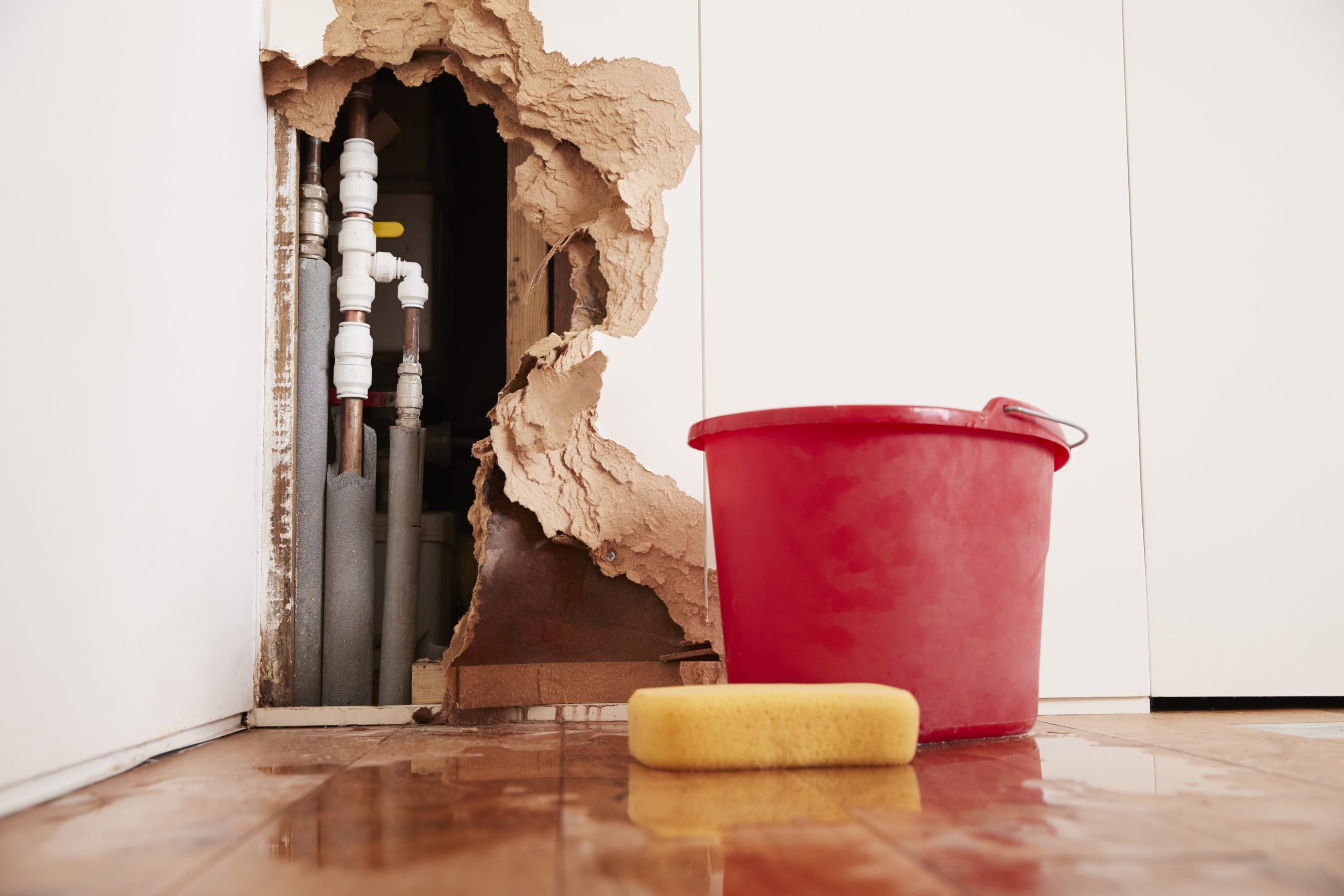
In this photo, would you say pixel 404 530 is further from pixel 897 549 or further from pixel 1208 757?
pixel 1208 757

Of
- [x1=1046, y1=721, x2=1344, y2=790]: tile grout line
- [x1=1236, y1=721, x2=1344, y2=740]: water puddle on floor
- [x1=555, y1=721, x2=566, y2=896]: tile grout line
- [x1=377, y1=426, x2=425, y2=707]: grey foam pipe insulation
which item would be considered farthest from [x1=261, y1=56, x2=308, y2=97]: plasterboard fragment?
[x1=1236, y1=721, x2=1344, y2=740]: water puddle on floor

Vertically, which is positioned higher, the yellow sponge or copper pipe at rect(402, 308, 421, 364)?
copper pipe at rect(402, 308, 421, 364)

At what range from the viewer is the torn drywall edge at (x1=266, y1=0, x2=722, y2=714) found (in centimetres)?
158

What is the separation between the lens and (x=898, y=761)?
3.26ft

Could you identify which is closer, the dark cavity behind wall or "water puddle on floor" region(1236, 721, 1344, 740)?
"water puddle on floor" region(1236, 721, 1344, 740)

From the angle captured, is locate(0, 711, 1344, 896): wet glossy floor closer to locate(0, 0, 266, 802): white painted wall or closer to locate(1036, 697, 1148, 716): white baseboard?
locate(0, 0, 266, 802): white painted wall

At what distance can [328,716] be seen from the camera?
1526 millimetres

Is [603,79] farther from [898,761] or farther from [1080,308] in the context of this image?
[898,761]

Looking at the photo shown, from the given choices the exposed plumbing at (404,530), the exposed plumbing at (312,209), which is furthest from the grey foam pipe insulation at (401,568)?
the exposed plumbing at (312,209)

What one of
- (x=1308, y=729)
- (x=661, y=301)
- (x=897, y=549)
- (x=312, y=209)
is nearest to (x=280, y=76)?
(x=312, y=209)

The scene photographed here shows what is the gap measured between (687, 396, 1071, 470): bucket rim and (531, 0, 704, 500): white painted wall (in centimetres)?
33

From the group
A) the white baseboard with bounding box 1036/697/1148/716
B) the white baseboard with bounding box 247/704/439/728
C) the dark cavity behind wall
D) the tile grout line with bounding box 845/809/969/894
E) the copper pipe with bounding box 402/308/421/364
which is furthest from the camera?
the dark cavity behind wall

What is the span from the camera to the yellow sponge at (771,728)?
0.95 m

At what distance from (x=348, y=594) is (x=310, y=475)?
0.23 m
